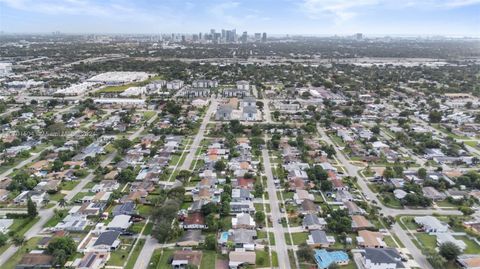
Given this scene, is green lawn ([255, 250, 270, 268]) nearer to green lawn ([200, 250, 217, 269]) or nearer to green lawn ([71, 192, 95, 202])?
green lawn ([200, 250, 217, 269])

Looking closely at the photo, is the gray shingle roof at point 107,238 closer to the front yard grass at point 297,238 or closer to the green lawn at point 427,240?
the front yard grass at point 297,238

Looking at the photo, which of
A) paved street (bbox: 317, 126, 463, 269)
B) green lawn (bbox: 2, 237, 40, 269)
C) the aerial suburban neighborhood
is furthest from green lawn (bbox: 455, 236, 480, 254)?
green lawn (bbox: 2, 237, 40, 269)

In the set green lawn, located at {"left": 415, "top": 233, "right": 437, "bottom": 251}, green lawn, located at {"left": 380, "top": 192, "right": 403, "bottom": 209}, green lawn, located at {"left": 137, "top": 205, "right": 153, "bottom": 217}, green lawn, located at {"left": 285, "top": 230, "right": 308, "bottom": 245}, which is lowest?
green lawn, located at {"left": 137, "top": 205, "right": 153, "bottom": 217}

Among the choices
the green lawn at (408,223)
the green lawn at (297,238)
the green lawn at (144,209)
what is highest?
the green lawn at (408,223)

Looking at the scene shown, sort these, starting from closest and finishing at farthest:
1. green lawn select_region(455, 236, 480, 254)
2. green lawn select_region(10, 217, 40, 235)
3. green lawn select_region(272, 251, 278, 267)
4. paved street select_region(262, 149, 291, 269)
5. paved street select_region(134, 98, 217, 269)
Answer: green lawn select_region(272, 251, 278, 267), paved street select_region(134, 98, 217, 269), paved street select_region(262, 149, 291, 269), green lawn select_region(455, 236, 480, 254), green lawn select_region(10, 217, 40, 235)

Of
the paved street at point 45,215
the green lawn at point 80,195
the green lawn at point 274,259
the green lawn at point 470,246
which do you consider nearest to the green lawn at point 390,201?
the green lawn at point 470,246

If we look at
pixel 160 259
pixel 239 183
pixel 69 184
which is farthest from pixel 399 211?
pixel 69 184

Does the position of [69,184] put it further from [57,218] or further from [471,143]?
[471,143]
